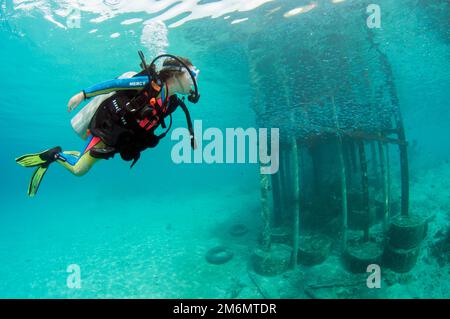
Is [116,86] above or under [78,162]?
above

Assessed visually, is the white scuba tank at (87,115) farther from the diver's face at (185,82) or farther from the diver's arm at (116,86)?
the diver's face at (185,82)

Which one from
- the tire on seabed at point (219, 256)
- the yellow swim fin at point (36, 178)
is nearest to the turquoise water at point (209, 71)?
the tire on seabed at point (219, 256)

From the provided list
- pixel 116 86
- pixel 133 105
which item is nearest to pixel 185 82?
pixel 133 105

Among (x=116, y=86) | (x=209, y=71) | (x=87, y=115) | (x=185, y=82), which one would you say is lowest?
(x=209, y=71)

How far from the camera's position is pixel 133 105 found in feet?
10.8

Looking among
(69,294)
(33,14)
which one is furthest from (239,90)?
(69,294)

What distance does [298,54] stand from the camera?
14422 millimetres

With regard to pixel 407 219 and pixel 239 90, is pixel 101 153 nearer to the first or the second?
pixel 407 219

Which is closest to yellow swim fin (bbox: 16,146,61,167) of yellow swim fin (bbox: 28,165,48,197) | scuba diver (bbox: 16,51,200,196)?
yellow swim fin (bbox: 28,165,48,197)

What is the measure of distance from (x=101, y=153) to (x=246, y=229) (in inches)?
523

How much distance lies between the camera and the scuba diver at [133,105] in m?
3.28

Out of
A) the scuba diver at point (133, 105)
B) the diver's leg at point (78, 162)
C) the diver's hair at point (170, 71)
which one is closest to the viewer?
the scuba diver at point (133, 105)

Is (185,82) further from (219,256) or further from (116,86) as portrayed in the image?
(219,256)

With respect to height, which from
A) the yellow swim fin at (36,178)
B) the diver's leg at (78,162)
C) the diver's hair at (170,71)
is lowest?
the yellow swim fin at (36,178)
